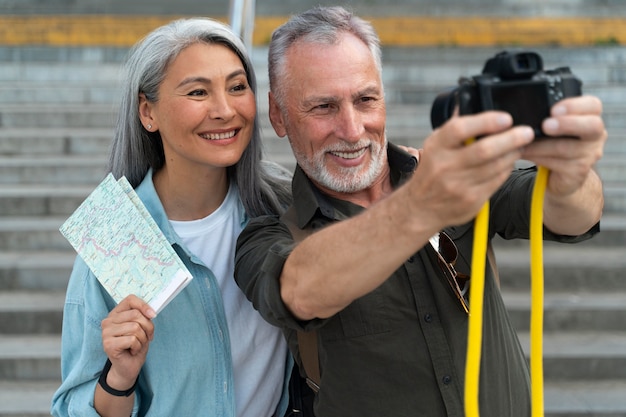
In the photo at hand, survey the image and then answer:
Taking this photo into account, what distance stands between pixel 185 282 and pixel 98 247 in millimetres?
259

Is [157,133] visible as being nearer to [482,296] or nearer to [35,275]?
[482,296]

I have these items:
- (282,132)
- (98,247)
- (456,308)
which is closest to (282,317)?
(456,308)

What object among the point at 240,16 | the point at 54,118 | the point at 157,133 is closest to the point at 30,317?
the point at 240,16

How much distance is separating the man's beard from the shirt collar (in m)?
0.03

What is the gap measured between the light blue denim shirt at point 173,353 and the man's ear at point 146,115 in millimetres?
252

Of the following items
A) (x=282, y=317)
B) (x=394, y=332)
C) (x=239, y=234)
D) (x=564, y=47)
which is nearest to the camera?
(x=282, y=317)

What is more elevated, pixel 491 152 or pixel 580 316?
pixel 491 152

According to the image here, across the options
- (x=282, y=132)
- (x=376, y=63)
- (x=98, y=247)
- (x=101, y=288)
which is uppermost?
(x=376, y=63)

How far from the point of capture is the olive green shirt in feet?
5.70

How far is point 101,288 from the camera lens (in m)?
1.98

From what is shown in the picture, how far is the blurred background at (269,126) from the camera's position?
386 cm

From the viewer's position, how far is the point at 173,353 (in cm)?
199

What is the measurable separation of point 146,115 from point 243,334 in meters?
0.63

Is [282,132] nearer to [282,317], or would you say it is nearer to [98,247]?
[98,247]
